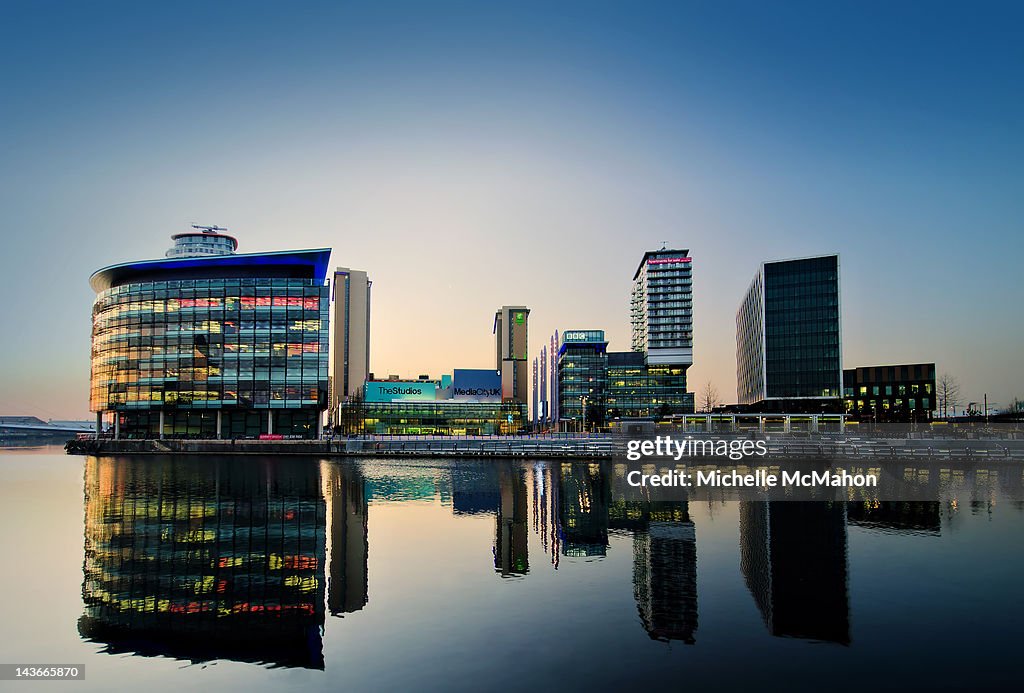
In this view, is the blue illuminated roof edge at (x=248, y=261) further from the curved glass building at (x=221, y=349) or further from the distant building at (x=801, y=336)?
the distant building at (x=801, y=336)

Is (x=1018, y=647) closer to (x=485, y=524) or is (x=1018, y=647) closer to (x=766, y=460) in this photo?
(x=485, y=524)

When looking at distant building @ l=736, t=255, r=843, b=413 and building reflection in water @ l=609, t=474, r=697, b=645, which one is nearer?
building reflection in water @ l=609, t=474, r=697, b=645

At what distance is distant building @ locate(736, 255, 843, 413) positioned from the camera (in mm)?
175750

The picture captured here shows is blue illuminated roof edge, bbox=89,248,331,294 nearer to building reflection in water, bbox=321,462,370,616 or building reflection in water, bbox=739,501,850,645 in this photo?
building reflection in water, bbox=321,462,370,616

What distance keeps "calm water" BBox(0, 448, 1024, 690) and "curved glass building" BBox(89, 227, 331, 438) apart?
97.1m

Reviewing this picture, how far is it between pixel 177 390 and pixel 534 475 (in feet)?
325

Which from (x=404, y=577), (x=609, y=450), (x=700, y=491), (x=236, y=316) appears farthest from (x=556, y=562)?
(x=236, y=316)

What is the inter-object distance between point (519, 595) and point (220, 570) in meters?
13.5

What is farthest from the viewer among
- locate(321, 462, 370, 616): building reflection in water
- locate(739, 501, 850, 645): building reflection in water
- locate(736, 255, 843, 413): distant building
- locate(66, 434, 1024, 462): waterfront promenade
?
locate(736, 255, 843, 413): distant building

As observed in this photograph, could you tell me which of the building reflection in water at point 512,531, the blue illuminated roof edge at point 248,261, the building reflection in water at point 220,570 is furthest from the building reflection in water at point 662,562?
the blue illuminated roof edge at point 248,261

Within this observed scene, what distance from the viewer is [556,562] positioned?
3325 cm

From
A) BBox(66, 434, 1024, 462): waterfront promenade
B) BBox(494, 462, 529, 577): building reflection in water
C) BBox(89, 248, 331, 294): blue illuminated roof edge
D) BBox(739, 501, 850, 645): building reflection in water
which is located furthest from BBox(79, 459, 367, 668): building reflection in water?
BBox(89, 248, 331, 294): blue illuminated roof edge

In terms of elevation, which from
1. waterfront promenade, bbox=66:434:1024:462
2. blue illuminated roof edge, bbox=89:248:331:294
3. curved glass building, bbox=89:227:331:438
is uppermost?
blue illuminated roof edge, bbox=89:248:331:294

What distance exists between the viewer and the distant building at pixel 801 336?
17575cm
